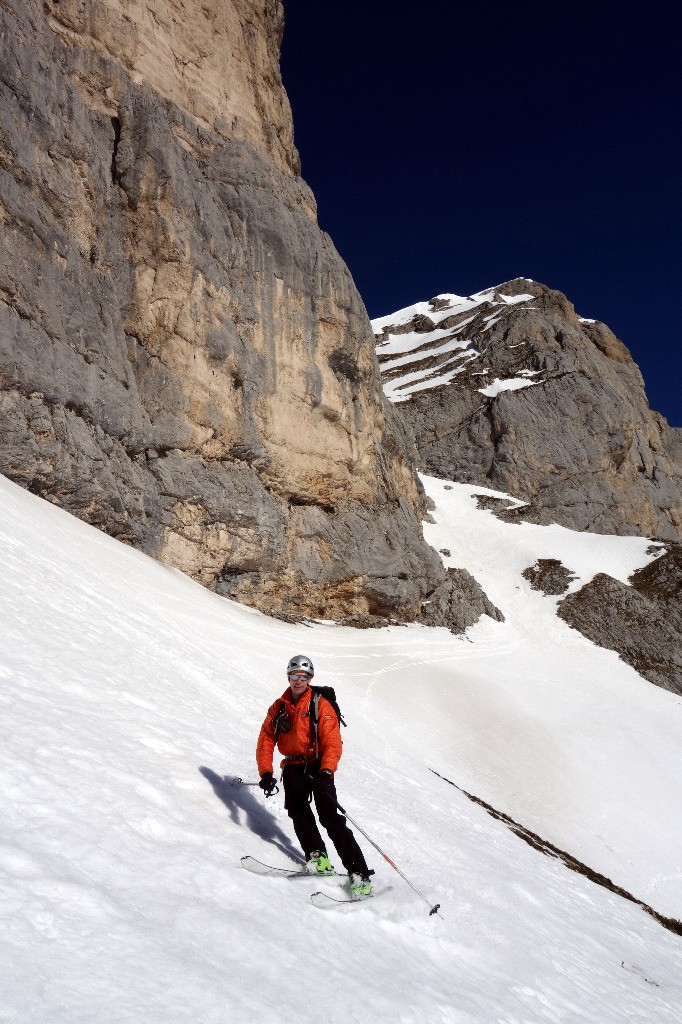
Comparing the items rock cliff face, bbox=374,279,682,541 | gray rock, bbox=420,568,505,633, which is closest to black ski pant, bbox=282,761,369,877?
gray rock, bbox=420,568,505,633

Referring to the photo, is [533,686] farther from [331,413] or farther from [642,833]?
[331,413]

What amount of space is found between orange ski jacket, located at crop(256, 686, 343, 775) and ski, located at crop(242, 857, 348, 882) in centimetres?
78

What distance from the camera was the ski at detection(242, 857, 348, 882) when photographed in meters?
4.25

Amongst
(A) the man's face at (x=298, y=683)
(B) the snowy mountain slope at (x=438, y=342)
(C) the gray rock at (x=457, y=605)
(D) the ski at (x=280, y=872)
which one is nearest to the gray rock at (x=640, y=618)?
(C) the gray rock at (x=457, y=605)

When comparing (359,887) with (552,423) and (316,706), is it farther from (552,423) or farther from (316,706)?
(552,423)

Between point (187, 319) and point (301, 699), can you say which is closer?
point (301, 699)

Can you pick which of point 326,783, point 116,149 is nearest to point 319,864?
point 326,783

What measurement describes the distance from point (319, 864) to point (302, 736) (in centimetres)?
99

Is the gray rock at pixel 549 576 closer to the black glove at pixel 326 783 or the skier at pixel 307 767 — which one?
the skier at pixel 307 767

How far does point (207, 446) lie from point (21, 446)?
7.73 meters

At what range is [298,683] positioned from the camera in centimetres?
526

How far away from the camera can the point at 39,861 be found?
10.1 feet

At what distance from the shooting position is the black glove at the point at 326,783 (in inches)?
193

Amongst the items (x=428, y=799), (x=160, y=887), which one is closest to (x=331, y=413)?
(x=428, y=799)
